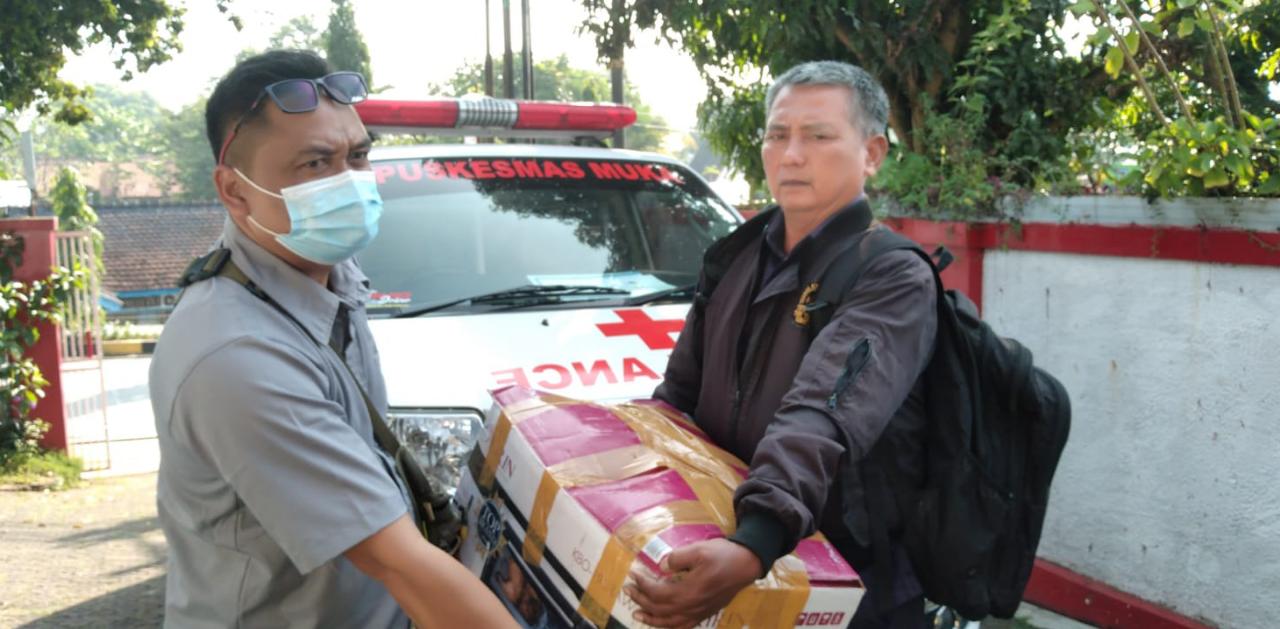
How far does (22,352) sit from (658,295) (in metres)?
6.32

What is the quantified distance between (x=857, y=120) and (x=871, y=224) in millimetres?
202

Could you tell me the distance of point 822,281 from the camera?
1990mm

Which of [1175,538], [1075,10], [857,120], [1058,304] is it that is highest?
[1075,10]

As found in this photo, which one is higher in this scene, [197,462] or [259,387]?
[259,387]

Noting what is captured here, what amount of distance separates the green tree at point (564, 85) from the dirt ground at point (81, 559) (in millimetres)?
23986

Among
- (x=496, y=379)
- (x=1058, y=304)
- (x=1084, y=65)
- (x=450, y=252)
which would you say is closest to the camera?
(x=496, y=379)

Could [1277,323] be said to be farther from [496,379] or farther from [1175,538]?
[496,379]

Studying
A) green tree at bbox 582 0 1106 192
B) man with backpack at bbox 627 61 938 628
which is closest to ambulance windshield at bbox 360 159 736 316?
green tree at bbox 582 0 1106 192

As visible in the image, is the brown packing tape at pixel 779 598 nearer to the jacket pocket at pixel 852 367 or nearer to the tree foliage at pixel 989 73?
the jacket pocket at pixel 852 367

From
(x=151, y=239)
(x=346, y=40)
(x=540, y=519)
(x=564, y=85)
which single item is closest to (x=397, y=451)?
(x=540, y=519)

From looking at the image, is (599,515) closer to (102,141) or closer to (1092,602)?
(1092,602)

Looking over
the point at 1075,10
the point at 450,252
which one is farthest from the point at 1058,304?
the point at 450,252

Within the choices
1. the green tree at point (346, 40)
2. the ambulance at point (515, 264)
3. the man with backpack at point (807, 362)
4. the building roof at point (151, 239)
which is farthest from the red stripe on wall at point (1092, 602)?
the building roof at point (151, 239)

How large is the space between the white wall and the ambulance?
4.77 feet
